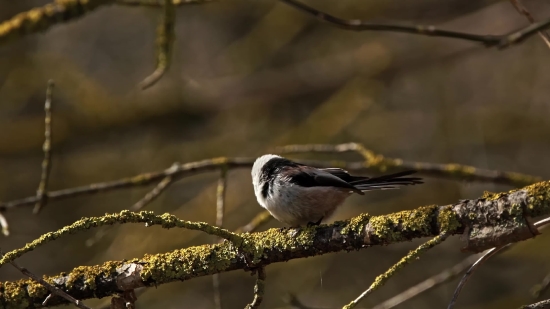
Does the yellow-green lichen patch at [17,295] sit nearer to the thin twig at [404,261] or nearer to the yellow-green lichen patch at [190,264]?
the yellow-green lichen patch at [190,264]

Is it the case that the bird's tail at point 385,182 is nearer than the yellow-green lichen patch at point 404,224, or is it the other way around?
the yellow-green lichen patch at point 404,224

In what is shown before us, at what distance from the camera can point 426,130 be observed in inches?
330

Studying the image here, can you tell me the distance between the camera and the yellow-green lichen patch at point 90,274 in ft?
9.89

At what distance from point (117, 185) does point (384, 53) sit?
4601 mm

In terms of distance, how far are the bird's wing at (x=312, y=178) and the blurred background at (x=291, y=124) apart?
9.65 ft

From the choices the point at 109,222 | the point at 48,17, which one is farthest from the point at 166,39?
the point at 109,222

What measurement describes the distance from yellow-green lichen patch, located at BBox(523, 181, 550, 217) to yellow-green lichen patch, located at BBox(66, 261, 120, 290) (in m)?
1.91

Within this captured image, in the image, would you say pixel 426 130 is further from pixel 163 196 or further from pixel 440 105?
pixel 163 196

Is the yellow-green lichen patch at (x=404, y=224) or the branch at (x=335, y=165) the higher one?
the yellow-green lichen patch at (x=404, y=224)

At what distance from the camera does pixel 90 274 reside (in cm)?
303

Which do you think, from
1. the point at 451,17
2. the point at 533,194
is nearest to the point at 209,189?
the point at 451,17

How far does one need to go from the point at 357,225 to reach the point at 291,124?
18.2ft

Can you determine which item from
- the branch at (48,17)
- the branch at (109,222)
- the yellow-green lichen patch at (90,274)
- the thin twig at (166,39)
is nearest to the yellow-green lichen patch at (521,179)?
the thin twig at (166,39)

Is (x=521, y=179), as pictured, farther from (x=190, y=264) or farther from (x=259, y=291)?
(x=190, y=264)
